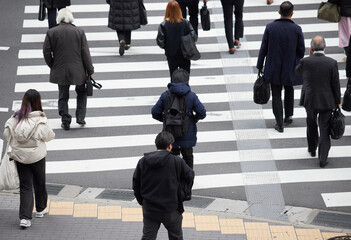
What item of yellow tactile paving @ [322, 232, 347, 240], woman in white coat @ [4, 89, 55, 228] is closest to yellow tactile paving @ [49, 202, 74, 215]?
woman in white coat @ [4, 89, 55, 228]

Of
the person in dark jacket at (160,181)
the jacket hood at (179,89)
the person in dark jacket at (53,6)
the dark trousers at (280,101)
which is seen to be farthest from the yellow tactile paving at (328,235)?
the person in dark jacket at (53,6)

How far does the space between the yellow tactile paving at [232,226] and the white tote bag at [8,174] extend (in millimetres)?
2568

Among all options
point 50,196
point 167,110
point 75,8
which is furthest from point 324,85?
point 75,8

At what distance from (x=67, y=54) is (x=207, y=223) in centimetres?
406

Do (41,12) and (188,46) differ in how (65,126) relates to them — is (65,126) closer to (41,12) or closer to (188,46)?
(188,46)

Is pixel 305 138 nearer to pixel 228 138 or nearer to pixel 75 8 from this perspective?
pixel 228 138

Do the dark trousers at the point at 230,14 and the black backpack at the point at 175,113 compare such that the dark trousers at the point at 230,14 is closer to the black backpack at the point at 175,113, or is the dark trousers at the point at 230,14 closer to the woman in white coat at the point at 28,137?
the black backpack at the point at 175,113

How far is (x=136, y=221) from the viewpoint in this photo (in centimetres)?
999

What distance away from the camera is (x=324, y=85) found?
37.3 feet

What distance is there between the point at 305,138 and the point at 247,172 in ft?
5.17

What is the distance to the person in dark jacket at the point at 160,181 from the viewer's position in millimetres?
8000

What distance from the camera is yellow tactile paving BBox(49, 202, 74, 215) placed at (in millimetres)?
10227

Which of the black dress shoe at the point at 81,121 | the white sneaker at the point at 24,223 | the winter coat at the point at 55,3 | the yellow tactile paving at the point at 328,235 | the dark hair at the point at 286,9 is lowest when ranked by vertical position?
the yellow tactile paving at the point at 328,235

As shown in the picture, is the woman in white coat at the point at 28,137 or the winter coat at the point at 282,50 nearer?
the woman in white coat at the point at 28,137
